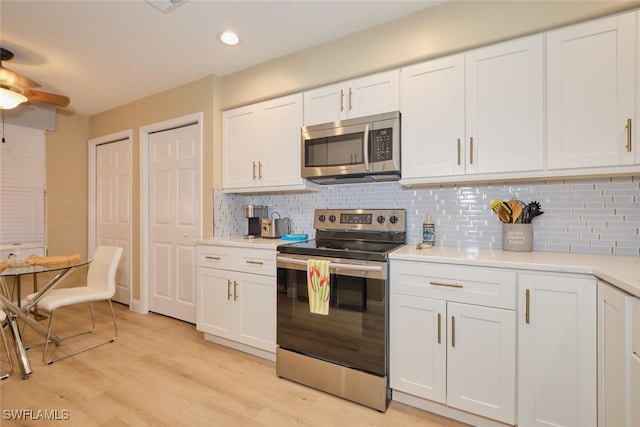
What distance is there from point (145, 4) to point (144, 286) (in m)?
2.87

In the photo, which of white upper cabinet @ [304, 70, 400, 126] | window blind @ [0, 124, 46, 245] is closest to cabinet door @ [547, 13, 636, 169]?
white upper cabinet @ [304, 70, 400, 126]

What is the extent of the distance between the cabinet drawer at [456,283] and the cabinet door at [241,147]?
1.58 metres

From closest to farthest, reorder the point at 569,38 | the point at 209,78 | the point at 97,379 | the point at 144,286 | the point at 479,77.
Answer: the point at 569,38
the point at 479,77
the point at 97,379
the point at 209,78
the point at 144,286

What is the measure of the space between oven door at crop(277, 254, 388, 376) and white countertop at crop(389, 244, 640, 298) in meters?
0.25

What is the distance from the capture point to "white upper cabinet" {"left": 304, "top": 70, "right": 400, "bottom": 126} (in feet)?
6.86

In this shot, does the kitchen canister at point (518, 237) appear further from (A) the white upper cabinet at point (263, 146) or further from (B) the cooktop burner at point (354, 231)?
(A) the white upper cabinet at point (263, 146)

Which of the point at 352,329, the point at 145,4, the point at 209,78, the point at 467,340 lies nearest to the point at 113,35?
the point at 145,4

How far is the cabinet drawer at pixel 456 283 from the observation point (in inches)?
60.8

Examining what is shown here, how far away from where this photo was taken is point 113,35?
2.27 metres

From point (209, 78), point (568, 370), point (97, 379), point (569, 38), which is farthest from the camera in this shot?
point (209, 78)

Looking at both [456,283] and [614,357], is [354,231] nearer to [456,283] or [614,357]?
[456,283]

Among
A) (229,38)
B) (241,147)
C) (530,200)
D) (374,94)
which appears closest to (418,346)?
(530,200)

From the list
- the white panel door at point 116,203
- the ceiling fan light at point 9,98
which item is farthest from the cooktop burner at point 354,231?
the white panel door at point 116,203

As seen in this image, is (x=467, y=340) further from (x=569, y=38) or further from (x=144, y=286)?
(x=144, y=286)
